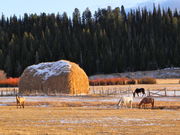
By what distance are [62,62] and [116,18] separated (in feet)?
274

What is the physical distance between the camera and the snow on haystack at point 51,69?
48.2 meters

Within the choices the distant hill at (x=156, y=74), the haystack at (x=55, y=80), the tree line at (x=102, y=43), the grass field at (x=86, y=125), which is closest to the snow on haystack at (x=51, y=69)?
the haystack at (x=55, y=80)

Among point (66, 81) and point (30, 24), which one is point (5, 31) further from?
point (66, 81)

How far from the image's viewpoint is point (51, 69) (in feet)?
161

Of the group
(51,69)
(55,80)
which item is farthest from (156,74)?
(55,80)

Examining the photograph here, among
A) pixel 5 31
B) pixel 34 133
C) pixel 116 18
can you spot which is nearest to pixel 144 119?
pixel 34 133

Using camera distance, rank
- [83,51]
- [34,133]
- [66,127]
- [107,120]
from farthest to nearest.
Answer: [83,51] < [107,120] < [66,127] < [34,133]

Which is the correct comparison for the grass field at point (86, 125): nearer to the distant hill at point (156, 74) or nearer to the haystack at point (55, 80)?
the haystack at point (55, 80)

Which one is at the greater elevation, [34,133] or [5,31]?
[5,31]

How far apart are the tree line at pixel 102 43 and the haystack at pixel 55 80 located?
63.5 metres

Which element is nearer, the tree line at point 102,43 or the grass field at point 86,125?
the grass field at point 86,125

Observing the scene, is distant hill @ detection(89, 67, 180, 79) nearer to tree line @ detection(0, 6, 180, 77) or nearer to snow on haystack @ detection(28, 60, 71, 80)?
tree line @ detection(0, 6, 180, 77)

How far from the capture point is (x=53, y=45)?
122m

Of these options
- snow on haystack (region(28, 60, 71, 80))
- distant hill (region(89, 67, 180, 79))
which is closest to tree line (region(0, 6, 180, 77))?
distant hill (region(89, 67, 180, 79))
